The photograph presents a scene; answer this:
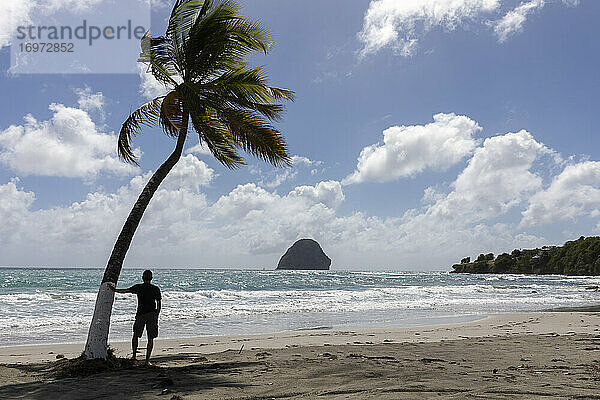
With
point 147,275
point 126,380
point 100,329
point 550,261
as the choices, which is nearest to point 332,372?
point 126,380

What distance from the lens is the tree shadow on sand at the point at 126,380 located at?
629cm

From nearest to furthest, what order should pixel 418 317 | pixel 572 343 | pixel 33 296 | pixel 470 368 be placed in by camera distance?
pixel 470 368 → pixel 572 343 → pixel 418 317 → pixel 33 296

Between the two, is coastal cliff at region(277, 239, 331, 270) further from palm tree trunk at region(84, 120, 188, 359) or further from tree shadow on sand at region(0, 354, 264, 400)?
tree shadow on sand at region(0, 354, 264, 400)

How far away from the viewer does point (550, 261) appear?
113750 mm

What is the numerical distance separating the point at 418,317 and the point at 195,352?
38.3 ft

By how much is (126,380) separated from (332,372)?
3.00 meters

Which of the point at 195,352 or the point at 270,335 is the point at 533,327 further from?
the point at 195,352

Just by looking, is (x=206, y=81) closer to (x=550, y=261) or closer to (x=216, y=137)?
(x=216, y=137)

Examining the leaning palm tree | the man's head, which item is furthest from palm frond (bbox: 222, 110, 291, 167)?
the man's head

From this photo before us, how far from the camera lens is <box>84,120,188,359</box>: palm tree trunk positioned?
793 cm

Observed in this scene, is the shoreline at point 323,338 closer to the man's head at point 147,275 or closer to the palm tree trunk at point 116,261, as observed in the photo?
the palm tree trunk at point 116,261

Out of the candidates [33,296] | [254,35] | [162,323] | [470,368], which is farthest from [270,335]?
[33,296]

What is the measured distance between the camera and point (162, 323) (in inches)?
646

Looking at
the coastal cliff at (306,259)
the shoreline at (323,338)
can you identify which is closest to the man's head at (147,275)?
the shoreline at (323,338)
